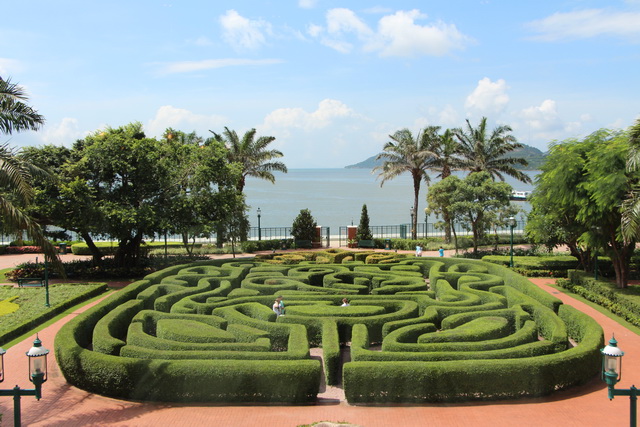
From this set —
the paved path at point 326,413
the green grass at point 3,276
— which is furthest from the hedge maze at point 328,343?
the green grass at point 3,276

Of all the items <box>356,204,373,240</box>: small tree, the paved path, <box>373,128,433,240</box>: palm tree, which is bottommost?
the paved path

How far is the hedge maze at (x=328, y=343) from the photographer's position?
40.8 ft

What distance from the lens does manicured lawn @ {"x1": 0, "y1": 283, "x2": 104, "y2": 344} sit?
63.5 feet

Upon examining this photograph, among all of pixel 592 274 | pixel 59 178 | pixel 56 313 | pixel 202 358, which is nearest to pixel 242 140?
pixel 59 178

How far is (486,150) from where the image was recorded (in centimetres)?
4331

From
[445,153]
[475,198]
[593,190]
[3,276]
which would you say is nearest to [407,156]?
[445,153]

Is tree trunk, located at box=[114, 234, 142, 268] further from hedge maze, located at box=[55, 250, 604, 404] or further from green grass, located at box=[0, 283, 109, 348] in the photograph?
hedge maze, located at box=[55, 250, 604, 404]

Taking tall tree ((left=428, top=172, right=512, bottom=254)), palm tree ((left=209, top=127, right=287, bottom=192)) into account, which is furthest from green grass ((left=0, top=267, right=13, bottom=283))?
tall tree ((left=428, top=172, right=512, bottom=254))

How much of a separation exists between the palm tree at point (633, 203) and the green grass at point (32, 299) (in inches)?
785

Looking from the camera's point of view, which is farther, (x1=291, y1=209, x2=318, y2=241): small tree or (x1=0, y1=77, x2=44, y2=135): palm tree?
(x1=291, y1=209, x2=318, y2=241): small tree

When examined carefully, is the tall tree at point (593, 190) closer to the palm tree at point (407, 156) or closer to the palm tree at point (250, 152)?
the palm tree at point (407, 156)

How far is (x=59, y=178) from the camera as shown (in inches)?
1045

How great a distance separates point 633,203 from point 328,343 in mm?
11485

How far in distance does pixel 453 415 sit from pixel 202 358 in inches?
230
